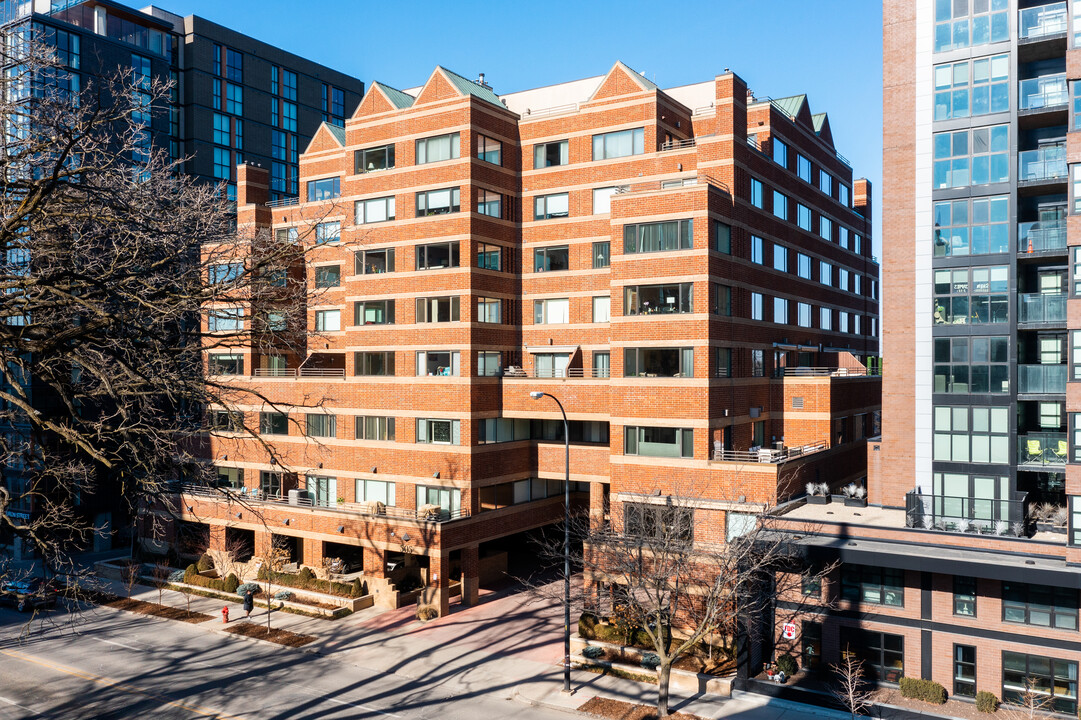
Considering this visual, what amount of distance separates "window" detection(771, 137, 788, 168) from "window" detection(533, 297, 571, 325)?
1529 cm

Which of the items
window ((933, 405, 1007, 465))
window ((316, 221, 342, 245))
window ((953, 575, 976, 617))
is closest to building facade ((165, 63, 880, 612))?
window ((316, 221, 342, 245))

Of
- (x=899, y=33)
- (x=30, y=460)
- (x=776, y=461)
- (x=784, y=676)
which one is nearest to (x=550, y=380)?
(x=776, y=461)

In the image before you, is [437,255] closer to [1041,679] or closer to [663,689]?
[663,689]

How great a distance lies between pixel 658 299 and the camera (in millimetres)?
38312

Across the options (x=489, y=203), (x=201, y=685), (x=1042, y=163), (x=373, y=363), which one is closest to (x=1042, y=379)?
(x=1042, y=163)

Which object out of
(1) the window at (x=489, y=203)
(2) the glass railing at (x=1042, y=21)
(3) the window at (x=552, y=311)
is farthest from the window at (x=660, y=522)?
(2) the glass railing at (x=1042, y=21)

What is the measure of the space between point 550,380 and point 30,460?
30.7m

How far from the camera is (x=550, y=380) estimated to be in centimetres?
4322

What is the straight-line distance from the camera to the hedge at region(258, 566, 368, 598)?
42.0 m

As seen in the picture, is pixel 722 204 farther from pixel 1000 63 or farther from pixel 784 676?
pixel 784 676

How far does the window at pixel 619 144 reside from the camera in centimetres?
4275

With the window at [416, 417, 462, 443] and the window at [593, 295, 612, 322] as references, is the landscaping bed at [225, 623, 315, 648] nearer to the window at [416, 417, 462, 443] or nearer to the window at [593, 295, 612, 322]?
the window at [416, 417, 462, 443]

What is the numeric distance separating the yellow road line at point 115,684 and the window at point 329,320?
2361 cm

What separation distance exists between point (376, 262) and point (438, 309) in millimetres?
5353
